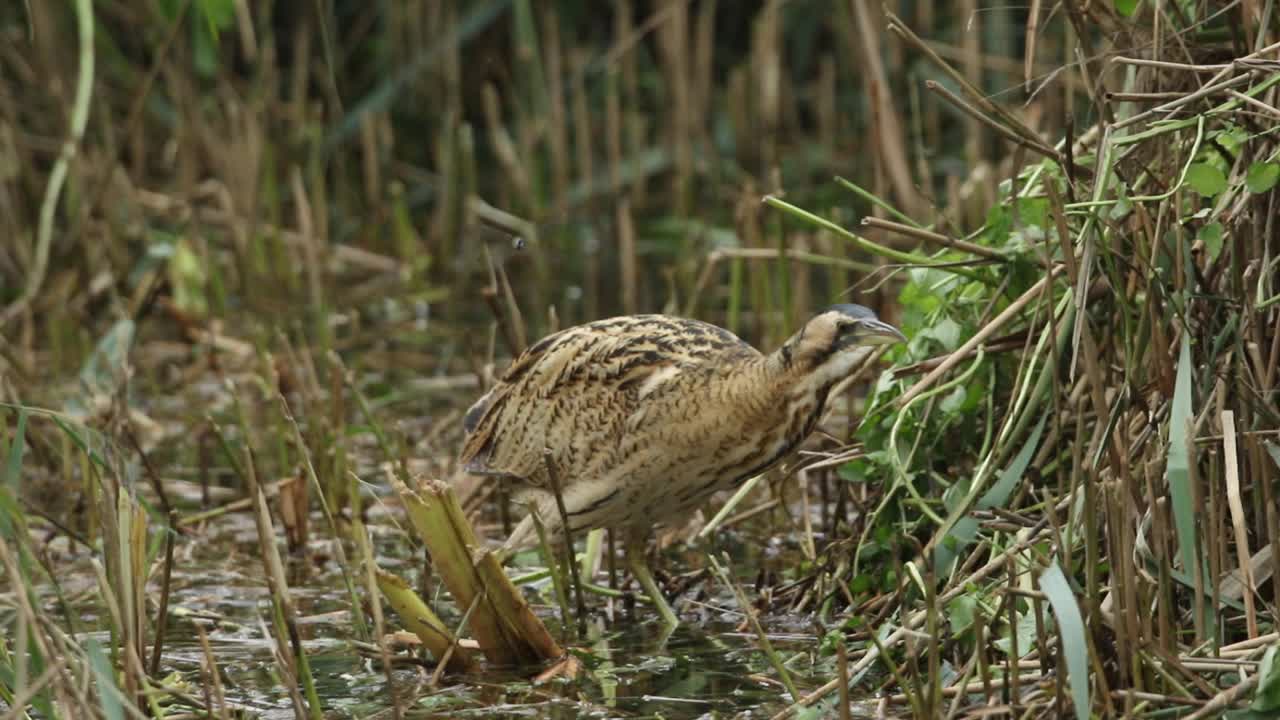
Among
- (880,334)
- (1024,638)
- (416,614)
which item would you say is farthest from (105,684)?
(880,334)

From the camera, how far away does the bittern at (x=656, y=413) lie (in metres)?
4.96

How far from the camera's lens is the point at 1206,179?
4.04 meters

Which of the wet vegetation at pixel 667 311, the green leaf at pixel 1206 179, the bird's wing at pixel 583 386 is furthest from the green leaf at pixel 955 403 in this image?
the green leaf at pixel 1206 179

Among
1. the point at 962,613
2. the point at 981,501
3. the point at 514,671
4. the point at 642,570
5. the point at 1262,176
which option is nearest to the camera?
the point at 1262,176

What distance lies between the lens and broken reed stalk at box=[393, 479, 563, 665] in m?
4.57

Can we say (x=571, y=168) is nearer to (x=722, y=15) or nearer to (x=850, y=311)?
(x=722, y=15)

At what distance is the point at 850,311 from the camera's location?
15.9ft

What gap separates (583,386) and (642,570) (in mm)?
495

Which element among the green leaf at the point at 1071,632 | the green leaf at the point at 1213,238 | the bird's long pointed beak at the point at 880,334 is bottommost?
the green leaf at the point at 1071,632

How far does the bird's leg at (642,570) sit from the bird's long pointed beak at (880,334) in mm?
868

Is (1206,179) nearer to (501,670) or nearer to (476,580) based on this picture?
(476,580)

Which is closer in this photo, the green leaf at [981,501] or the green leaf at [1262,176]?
the green leaf at [1262,176]

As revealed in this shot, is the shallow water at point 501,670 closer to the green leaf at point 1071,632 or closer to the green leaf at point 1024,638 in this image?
the green leaf at point 1024,638

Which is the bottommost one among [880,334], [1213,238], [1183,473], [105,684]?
[105,684]
